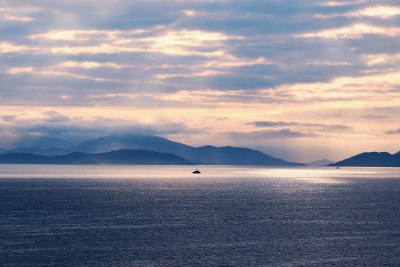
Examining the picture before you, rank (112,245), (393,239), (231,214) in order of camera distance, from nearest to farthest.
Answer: (112,245) → (393,239) → (231,214)

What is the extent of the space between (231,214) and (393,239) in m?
46.9

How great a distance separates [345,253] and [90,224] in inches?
2047

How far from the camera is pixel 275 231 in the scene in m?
112

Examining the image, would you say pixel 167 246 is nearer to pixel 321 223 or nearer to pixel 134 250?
pixel 134 250

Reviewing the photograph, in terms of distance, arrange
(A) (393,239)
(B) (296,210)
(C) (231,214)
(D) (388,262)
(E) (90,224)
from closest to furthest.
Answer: (D) (388,262) < (A) (393,239) < (E) (90,224) < (C) (231,214) < (B) (296,210)

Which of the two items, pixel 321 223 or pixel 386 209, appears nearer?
pixel 321 223

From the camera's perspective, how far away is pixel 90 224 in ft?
394

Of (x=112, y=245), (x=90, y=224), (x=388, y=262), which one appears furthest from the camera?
(x=90, y=224)

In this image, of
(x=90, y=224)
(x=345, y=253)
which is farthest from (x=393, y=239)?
(x=90, y=224)

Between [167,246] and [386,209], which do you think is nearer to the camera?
[167,246]

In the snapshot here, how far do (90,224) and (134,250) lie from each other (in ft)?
109

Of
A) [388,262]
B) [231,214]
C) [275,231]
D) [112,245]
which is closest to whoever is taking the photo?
[388,262]

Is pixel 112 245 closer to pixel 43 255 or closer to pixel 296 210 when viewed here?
pixel 43 255

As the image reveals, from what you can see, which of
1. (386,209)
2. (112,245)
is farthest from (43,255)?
(386,209)
